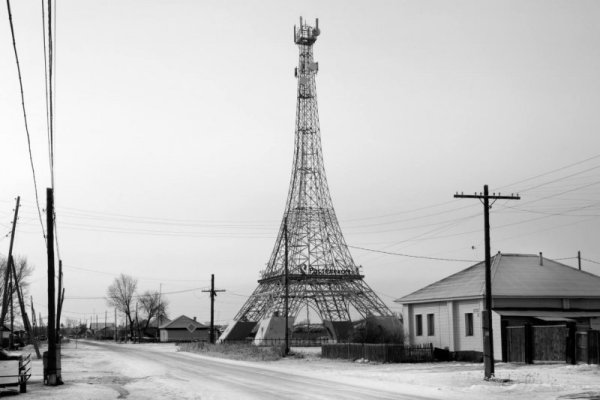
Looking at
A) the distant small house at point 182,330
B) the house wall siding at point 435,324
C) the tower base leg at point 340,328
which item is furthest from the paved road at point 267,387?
the distant small house at point 182,330

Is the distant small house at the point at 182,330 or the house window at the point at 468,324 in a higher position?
the house window at the point at 468,324

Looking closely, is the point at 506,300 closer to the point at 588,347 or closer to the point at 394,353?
the point at 394,353

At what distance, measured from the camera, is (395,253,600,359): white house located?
41344 mm

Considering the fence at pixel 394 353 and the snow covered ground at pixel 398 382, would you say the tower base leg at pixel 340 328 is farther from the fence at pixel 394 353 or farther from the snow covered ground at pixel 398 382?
the snow covered ground at pixel 398 382

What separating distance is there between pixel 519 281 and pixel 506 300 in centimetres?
222

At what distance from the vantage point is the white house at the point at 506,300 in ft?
136

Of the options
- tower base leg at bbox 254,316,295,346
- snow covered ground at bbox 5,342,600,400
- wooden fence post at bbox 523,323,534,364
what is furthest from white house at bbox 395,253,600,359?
tower base leg at bbox 254,316,295,346

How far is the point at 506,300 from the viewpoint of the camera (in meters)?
41.7

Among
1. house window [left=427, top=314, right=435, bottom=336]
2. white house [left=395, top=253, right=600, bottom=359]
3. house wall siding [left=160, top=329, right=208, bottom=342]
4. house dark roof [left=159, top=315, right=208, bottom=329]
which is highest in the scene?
white house [left=395, top=253, right=600, bottom=359]

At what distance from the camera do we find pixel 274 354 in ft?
169

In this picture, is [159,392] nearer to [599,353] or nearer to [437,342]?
[599,353]

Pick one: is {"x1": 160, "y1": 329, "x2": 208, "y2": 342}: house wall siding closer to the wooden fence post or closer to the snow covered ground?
the snow covered ground

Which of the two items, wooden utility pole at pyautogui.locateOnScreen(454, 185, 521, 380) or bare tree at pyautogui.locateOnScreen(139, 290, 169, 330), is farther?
bare tree at pyautogui.locateOnScreen(139, 290, 169, 330)

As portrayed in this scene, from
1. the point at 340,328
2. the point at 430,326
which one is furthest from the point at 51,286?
the point at 340,328
